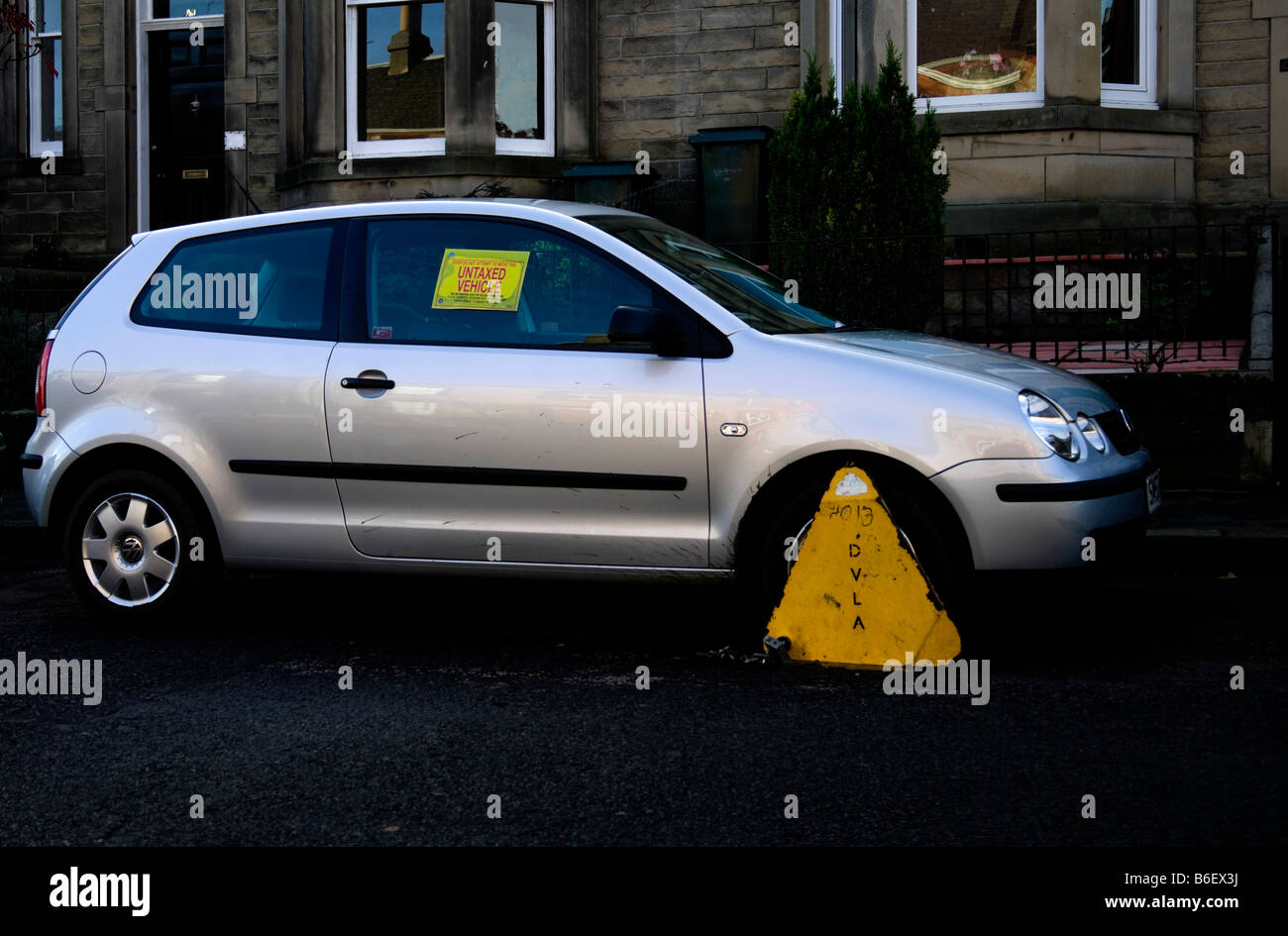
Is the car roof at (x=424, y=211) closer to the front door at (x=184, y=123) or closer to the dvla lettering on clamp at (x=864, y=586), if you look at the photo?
the dvla lettering on clamp at (x=864, y=586)

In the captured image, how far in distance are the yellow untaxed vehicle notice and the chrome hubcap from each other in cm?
149

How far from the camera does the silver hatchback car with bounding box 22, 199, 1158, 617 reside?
5.43 m

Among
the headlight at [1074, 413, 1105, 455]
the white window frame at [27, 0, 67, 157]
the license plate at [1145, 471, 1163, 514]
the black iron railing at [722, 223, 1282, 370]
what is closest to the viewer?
the headlight at [1074, 413, 1105, 455]

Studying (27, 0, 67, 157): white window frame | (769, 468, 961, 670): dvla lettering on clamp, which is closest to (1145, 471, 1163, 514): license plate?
(769, 468, 961, 670): dvla lettering on clamp

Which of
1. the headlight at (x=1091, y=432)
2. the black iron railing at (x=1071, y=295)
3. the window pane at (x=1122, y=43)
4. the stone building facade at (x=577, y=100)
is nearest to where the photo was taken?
the headlight at (x=1091, y=432)

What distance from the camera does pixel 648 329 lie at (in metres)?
5.57

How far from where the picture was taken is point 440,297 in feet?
20.0

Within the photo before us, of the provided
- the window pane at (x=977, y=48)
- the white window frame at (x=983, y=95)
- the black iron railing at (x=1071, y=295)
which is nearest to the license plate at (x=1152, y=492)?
the black iron railing at (x=1071, y=295)

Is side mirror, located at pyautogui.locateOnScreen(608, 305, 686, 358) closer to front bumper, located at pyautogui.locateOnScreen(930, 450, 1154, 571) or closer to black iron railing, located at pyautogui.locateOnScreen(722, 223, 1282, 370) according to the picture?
front bumper, located at pyautogui.locateOnScreen(930, 450, 1154, 571)

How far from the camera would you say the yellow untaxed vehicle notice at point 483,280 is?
19.8ft

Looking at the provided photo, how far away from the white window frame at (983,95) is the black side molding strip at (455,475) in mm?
8164

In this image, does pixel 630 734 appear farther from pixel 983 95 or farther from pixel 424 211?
pixel 983 95
